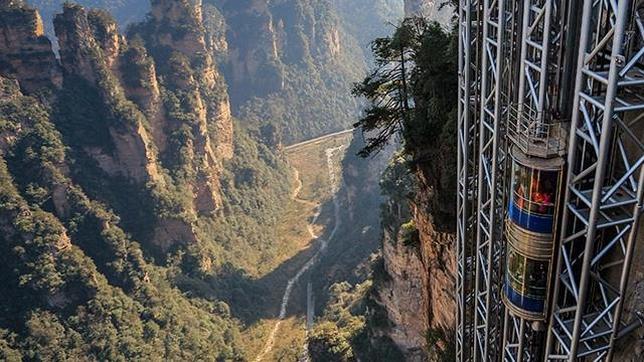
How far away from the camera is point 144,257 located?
44000 millimetres

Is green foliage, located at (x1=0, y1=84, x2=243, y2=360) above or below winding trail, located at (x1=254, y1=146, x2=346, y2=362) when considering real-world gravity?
above

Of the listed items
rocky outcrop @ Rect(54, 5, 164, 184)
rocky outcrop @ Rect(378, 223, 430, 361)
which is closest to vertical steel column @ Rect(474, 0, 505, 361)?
rocky outcrop @ Rect(378, 223, 430, 361)

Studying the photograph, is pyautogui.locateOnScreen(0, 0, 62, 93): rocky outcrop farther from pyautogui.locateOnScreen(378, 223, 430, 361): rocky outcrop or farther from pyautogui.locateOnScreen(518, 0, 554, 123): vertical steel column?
pyautogui.locateOnScreen(518, 0, 554, 123): vertical steel column

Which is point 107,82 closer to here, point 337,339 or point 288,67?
point 337,339

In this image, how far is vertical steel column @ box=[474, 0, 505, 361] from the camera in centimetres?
872

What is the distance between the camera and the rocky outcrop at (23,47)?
129 ft

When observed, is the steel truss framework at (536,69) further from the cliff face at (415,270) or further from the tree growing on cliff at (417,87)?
the cliff face at (415,270)

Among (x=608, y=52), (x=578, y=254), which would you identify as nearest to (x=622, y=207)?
(x=578, y=254)

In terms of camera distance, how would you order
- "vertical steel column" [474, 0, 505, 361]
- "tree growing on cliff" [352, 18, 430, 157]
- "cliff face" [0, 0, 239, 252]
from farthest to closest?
1. "cliff face" [0, 0, 239, 252]
2. "tree growing on cliff" [352, 18, 430, 157]
3. "vertical steel column" [474, 0, 505, 361]

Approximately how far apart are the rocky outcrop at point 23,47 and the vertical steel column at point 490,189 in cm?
3928

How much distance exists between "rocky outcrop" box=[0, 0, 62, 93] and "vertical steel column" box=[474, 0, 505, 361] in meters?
39.3

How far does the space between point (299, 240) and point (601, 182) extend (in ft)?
185

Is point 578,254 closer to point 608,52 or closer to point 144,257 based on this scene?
point 608,52

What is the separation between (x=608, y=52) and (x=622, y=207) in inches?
73.2
